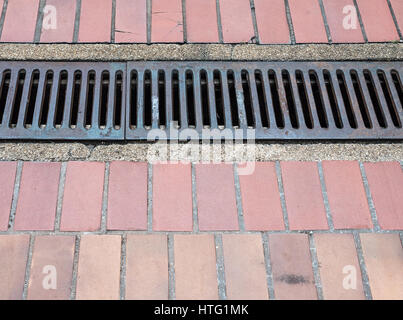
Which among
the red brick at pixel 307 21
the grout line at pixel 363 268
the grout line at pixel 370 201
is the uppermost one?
the red brick at pixel 307 21

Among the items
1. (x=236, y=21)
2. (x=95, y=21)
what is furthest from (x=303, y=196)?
(x=95, y=21)

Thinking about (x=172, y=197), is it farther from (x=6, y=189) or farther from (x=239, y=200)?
(x=6, y=189)

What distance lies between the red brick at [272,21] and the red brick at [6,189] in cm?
94

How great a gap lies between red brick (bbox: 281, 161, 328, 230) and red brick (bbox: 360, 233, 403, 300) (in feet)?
0.44

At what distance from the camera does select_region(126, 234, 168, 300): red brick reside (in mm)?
1140

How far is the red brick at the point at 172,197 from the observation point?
123 cm

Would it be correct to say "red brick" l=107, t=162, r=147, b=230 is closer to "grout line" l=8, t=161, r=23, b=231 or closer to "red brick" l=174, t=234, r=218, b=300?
"red brick" l=174, t=234, r=218, b=300

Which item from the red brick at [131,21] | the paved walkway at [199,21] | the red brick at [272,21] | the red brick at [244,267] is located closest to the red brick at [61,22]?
the paved walkway at [199,21]

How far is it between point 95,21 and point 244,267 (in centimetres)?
101

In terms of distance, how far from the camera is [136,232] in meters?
1.21

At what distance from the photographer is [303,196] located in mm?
1287

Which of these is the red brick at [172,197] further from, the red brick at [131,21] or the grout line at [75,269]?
the red brick at [131,21]

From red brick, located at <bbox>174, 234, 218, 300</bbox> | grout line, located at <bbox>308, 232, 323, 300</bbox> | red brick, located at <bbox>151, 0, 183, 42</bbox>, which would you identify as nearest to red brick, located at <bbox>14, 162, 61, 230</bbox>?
red brick, located at <bbox>174, 234, 218, 300</bbox>
